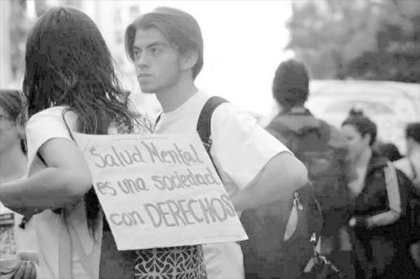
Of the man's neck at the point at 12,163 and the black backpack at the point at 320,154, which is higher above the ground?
the man's neck at the point at 12,163

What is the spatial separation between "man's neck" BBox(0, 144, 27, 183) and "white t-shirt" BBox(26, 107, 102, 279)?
1926mm

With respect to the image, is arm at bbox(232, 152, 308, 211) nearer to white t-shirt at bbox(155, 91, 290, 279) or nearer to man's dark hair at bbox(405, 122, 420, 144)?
white t-shirt at bbox(155, 91, 290, 279)

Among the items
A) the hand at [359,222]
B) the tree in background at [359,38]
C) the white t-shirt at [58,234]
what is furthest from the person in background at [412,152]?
the tree in background at [359,38]

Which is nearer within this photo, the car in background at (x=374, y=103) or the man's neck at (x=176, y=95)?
the man's neck at (x=176, y=95)

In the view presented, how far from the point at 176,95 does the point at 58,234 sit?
0.93 meters

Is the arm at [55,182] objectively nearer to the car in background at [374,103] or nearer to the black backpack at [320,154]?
the black backpack at [320,154]

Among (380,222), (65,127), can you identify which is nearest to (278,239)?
(65,127)

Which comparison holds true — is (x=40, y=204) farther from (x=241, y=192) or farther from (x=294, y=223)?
(x=294, y=223)

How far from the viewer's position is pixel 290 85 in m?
6.25

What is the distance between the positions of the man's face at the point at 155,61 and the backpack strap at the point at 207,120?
0.16 meters

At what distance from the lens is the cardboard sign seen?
3188mm

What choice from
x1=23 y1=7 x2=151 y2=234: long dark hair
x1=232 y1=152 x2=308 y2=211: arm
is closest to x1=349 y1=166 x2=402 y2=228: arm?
x1=232 y1=152 x2=308 y2=211: arm

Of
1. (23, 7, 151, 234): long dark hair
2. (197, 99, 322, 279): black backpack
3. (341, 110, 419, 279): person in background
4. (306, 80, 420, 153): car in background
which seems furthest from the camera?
(306, 80, 420, 153): car in background

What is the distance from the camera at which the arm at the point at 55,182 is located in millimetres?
3139
